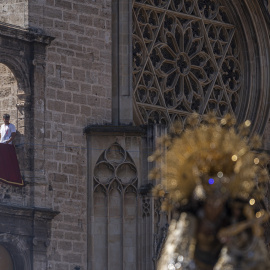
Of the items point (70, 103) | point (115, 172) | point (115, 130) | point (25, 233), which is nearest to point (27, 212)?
point (25, 233)

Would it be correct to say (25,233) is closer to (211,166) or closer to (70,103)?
(70,103)

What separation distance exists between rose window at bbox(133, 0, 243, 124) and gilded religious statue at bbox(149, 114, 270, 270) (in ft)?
61.2

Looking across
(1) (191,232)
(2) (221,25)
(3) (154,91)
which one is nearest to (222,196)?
(1) (191,232)

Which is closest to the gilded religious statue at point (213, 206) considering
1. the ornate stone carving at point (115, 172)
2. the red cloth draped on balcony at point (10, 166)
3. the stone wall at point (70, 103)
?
the red cloth draped on balcony at point (10, 166)

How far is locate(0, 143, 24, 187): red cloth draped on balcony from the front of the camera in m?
22.1

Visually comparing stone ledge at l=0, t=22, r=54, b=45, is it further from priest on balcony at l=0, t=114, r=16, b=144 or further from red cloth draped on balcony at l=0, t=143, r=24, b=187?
red cloth draped on balcony at l=0, t=143, r=24, b=187

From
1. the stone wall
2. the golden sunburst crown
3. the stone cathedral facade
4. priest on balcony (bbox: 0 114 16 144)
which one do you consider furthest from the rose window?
the golden sunburst crown

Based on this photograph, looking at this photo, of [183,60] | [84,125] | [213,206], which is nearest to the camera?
[213,206]

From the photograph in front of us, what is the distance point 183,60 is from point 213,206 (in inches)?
810

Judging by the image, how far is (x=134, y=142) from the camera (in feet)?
78.7

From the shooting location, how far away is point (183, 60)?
26.8 metres

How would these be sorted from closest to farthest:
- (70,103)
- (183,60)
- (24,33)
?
1. (24,33)
2. (70,103)
3. (183,60)

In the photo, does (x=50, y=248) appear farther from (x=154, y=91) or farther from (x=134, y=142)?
(x=154, y=91)

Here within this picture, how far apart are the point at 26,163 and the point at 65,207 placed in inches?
41.0
